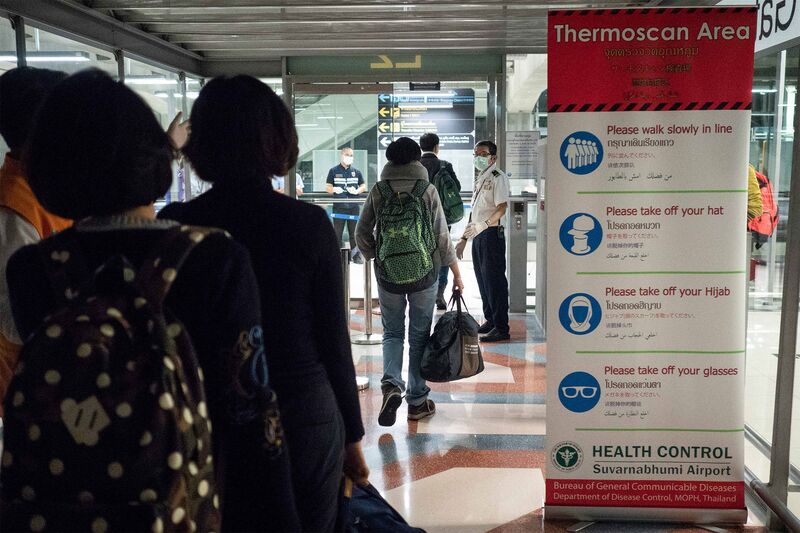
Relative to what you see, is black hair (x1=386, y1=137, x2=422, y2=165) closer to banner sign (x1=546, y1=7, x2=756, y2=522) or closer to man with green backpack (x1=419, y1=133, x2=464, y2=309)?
banner sign (x1=546, y1=7, x2=756, y2=522)

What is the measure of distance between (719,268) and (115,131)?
245 centimetres

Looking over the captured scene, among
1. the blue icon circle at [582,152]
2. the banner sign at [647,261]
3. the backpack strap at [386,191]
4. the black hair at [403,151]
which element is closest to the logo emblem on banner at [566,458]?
the banner sign at [647,261]

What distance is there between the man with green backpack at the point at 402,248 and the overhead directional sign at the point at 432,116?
190 inches

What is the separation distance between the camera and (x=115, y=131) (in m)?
1.26

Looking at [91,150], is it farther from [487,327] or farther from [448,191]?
[487,327]

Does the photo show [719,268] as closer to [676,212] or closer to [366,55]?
[676,212]

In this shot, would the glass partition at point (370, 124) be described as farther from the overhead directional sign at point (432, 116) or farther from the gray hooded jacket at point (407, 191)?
the gray hooded jacket at point (407, 191)

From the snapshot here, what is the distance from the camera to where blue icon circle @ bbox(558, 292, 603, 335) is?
3020 mm

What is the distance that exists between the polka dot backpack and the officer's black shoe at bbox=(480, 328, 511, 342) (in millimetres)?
5785

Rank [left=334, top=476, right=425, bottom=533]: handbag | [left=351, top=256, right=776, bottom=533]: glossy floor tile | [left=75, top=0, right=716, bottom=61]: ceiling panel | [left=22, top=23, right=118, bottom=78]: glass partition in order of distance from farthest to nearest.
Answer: [left=75, top=0, right=716, bottom=61]: ceiling panel, [left=22, top=23, right=118, bottom=78]: glass partition, [left=351, top=256, right=776, bottom=533]: glossy floor tile, [left=334, top=476, right=425, bottom=533]: handbag

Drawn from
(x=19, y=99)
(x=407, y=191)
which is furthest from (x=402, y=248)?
(x=19, y=99)

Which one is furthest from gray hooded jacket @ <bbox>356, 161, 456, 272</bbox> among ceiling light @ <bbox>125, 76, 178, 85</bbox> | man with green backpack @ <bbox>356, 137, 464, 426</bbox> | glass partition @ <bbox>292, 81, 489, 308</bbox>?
ceiling light @ <bbox>125, 76, 178, 85</bbox>

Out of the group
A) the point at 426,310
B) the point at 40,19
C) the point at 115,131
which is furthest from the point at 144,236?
the point at 40,19

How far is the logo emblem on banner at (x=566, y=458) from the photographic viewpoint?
3.09m
